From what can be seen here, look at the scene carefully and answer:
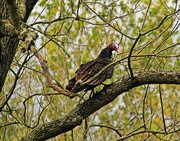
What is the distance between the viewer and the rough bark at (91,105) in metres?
3.68

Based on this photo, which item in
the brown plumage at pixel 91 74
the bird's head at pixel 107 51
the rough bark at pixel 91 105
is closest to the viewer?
the rough bark at pixel 91 105

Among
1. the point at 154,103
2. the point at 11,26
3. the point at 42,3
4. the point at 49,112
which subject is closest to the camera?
the point at 11,26

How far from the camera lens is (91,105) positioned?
3.83m

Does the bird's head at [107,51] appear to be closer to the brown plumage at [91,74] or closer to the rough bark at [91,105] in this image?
the brown plumage at [91,74]

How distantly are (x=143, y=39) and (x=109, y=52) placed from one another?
2870 millimetres

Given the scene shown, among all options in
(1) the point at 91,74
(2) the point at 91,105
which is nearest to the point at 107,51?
(1) the point at 91,74

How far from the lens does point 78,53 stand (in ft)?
24.2

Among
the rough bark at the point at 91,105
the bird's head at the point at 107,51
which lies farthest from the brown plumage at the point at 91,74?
the bird's head at the point at 107,51

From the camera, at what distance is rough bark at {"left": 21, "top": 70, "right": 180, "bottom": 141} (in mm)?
3678

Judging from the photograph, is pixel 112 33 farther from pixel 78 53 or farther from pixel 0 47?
pixel 0 47

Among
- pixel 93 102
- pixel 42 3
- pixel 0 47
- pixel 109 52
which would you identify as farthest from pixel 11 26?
pixel 42 3

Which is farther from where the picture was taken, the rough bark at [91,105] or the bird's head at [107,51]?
the bird's head at [107,51]

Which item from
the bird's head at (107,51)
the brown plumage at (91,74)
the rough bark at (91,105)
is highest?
the bird's head at (107,51)

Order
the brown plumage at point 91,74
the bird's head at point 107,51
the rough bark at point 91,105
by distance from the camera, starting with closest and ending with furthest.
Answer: the rough bark at point 91,105
the brown plumage at point 91,74
the bird's head at point 107,51
